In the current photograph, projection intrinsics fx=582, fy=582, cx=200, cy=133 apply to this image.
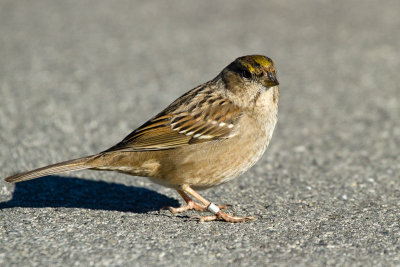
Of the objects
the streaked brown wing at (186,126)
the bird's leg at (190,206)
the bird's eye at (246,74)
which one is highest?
the bird's eye at (246,74)

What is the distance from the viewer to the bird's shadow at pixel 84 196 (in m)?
5.82

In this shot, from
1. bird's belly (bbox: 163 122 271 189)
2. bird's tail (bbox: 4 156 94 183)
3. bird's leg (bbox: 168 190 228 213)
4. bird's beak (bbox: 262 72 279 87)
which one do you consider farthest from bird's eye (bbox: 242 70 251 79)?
bird's tail (bbox: 4 156 94 183)

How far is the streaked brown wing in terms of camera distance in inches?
219

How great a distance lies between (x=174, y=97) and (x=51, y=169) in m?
4.74

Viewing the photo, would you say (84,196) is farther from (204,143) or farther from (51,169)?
(204,143)

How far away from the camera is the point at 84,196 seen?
617 centimetres

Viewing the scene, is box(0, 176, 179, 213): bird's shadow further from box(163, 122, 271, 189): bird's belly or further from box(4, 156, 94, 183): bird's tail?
box(163, 122, 271, 189): bird's belly

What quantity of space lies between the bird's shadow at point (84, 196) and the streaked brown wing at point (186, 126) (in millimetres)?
734

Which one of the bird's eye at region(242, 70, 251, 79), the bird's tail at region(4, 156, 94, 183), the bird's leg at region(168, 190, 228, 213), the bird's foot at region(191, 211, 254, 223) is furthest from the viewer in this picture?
the bird's leg at region(168, 190, 228, 213)

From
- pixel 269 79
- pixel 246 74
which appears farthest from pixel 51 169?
pixel 269 79

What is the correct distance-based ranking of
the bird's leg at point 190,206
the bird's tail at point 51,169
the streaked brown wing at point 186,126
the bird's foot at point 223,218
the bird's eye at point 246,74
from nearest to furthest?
the bird's tail at point 51,169, the bird's foot at point 223,218, the streaked brown wing at point 186,126, the bird's eye at point 246,74, the bird's leg at point 190,206

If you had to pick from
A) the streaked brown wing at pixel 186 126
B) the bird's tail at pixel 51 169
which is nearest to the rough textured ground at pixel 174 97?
the bird's tail at pixel 51 169

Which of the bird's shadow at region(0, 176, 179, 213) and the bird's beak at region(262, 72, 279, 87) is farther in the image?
the bird's shadow at region(0, 176, 179, 213)

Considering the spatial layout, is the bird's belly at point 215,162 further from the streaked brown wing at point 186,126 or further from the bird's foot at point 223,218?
the bird's foot at point 223,218
